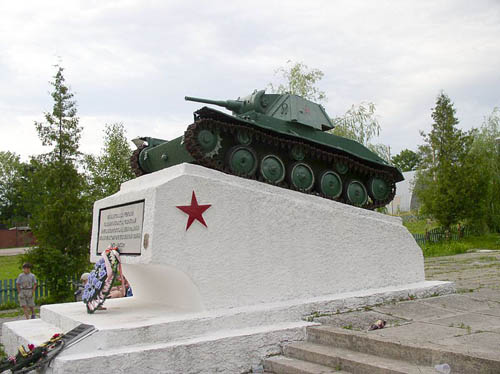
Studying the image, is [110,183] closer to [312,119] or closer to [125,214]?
[312,119]

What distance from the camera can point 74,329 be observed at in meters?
5.07

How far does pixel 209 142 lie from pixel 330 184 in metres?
2.51

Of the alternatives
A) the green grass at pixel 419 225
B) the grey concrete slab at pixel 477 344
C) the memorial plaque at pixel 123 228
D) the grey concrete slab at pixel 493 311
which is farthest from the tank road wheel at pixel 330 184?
the green grass at pixel 419 225

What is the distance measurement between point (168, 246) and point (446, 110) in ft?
98.8

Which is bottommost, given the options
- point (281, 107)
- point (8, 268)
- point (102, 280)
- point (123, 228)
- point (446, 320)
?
point (8, 268)

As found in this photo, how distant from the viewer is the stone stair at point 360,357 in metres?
4.20

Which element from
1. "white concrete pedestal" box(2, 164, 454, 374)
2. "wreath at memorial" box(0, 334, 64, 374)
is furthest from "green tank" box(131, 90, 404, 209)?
"wreath at memorial" box(0, 334, 64, 374)

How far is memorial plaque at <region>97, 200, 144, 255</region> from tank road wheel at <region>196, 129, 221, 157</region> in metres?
1.50

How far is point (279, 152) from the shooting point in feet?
27.3

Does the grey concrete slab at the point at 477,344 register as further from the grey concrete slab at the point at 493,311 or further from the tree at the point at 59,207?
the tree at the point at 59,207

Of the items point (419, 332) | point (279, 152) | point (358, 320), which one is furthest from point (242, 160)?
point (419, 332)

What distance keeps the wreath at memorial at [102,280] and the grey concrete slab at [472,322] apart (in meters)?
3.95

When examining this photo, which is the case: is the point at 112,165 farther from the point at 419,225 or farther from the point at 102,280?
the point at 419,225

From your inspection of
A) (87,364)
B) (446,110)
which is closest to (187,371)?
(87,364)
